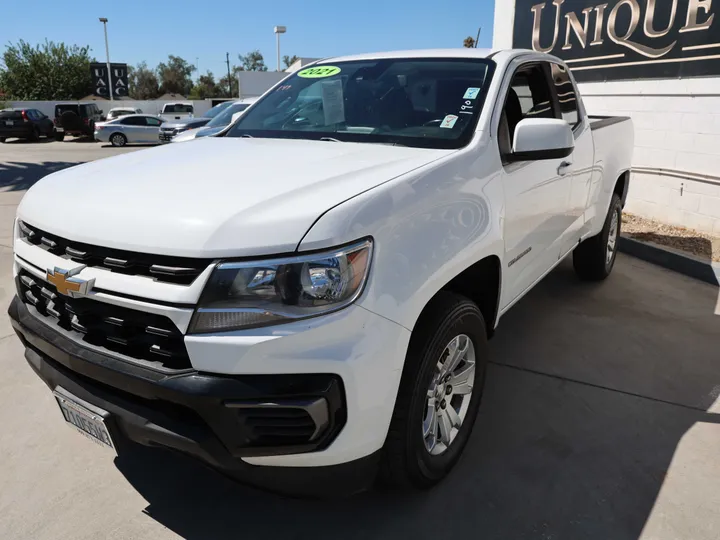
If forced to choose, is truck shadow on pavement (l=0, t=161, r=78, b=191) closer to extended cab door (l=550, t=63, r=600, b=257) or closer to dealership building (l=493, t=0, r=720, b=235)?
dealership building (l=493, t=0, r=720, b=235)

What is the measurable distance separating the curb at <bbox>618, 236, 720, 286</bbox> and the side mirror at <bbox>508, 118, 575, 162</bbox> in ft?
11.1

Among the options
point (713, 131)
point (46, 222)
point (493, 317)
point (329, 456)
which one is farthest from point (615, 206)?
point (46, 222)

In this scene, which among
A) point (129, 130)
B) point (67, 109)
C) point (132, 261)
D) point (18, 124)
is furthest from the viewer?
point (67, 109)

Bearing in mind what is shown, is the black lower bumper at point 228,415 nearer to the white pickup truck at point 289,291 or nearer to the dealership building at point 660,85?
the white pickup truck at point 289,291

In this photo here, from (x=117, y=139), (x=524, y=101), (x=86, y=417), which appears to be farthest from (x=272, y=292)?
(x=117, y=139)

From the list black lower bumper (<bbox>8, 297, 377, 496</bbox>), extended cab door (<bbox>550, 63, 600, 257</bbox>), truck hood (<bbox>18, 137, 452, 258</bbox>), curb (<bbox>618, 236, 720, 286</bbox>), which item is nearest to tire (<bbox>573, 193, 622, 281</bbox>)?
extended cab door (<bbox>550, 63, 600, 257</bbox>)

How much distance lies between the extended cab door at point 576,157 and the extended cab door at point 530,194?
0.13 m

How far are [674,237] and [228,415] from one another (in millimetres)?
6351

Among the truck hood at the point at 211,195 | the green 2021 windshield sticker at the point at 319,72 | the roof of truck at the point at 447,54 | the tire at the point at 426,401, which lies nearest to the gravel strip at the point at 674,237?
the roof of truck at the point at 447,54

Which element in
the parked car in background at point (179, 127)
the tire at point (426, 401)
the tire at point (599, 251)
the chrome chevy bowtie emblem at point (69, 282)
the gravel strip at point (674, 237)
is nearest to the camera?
the chrome chevy bowtie emblem at point (69, 282)

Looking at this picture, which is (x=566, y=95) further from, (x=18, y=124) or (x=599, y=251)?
(x=18, y=124)

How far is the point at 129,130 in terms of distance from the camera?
898 inches

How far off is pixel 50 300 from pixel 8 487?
0.96m

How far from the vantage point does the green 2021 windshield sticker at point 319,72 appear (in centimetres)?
356
